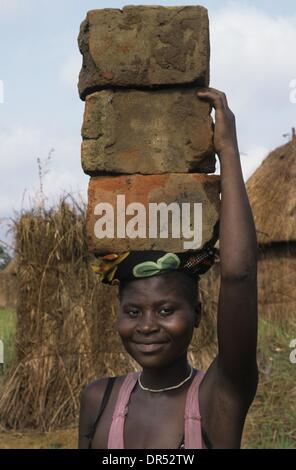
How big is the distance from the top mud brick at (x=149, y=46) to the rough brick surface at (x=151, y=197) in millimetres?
338

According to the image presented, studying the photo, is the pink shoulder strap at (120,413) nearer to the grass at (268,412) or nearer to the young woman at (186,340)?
the young woman at (186,340)

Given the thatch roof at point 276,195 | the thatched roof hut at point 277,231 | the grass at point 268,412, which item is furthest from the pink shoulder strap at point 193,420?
the thatch roof at point 276,195

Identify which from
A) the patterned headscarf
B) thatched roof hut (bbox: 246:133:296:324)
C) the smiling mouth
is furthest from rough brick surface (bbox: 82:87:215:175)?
thatched roof hut (bbox: 246:133:296:324)

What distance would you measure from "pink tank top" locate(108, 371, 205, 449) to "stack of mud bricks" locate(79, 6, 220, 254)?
0.48m

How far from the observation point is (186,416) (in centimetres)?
235

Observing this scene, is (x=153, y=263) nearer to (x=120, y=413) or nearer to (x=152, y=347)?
(x=152, y=347)

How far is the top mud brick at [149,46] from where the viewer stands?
2463mm

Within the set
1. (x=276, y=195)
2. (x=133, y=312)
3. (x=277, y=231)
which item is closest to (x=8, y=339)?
(x=277, y=231)

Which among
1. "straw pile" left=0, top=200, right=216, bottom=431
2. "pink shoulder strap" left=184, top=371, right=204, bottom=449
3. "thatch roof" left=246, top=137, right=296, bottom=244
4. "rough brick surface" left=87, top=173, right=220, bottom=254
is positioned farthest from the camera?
"thatch roof" left=246, top=137, right=296, bottom=244

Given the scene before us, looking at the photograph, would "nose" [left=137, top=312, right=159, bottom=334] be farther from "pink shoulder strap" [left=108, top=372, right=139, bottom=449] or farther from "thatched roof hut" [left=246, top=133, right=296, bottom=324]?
"thatched roof hut" [left=246, top=133, right=296, bottom=324]

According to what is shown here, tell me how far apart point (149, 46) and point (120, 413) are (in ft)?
4.19

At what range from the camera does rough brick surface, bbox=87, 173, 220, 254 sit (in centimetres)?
241
